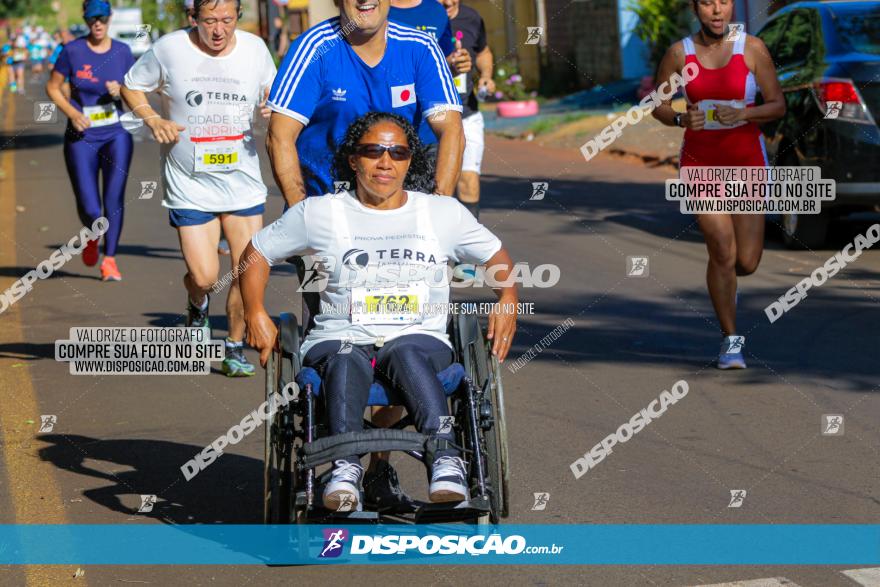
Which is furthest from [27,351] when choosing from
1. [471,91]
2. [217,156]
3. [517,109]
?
[517,109]

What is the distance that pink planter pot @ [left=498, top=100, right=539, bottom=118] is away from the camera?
26.4 m

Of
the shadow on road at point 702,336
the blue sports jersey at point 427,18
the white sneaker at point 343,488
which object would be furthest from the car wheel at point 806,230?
the white sneaker at point 343,488

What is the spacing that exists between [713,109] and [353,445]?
4020mm

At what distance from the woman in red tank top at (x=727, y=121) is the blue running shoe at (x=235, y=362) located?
2.65 meters

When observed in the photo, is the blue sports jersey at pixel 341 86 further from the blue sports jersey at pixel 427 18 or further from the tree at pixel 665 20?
the tree at pixel 665 20

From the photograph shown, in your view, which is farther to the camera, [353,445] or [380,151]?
[380,151]

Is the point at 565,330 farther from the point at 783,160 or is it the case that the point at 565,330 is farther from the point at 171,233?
the point at 171,233

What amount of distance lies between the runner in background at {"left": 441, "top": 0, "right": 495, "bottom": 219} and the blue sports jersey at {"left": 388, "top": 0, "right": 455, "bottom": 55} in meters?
0.67

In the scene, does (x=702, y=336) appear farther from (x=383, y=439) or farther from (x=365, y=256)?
(x=383, y=439)

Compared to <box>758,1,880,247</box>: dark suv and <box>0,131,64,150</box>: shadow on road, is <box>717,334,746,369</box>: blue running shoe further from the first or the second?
<box>0,131,64,150</box>: shadow on road

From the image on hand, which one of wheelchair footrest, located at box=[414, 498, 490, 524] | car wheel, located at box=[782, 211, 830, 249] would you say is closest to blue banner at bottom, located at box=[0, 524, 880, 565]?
wheelchair footrest, located at box=[414, 498, 490, 524]

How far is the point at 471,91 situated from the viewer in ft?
36.6

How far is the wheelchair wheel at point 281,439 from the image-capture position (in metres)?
5.11

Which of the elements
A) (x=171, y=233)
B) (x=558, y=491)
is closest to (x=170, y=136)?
(x=558, y=491)
